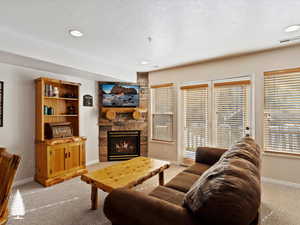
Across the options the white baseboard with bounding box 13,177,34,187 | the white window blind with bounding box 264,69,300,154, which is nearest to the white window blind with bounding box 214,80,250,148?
the white window blind with bounding box 264,69,300,154

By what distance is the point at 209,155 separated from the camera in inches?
107

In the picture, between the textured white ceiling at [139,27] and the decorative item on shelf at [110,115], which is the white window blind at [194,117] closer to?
the textured white ceiling at [139,27]

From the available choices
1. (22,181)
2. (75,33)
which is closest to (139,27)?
(75,33)

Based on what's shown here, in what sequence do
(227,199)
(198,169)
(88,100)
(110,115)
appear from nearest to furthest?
1. (227,199)
2. (198,169)
3. (88,100)
4. (110,115)

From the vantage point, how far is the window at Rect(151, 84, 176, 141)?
13.7ft

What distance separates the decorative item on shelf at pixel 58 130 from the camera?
3.14 metres

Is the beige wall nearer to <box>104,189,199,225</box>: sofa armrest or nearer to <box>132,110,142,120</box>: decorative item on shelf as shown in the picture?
<box>132,110,142,120</box>: decorative item on shelf

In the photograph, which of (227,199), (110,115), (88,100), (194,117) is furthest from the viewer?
(110,115)

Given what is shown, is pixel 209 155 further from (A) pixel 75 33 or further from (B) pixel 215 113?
(A) pixel 75 33

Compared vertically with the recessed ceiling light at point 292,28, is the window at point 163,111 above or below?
below

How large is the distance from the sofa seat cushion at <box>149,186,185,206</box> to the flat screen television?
286cm

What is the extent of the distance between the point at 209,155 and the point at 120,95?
8.80 ft

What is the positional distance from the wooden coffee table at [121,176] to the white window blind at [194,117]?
1440 mm

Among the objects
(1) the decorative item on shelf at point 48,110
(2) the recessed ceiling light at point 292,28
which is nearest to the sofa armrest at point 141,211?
(1) the decorative item on shelf at point 48,110
